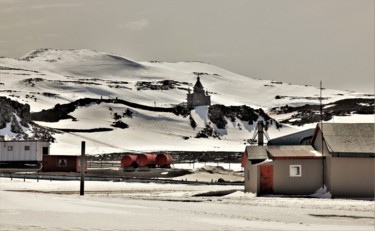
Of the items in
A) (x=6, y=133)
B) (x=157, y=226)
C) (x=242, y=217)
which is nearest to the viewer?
(x=157, y=226)

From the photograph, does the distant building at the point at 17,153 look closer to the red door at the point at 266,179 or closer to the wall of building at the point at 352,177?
the red door at the point at 266,179

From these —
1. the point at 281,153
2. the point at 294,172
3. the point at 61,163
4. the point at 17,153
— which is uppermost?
the point at 17,153

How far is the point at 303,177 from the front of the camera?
143 ft

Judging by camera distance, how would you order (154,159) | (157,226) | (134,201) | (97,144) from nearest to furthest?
1. (157,226)
2. (134,201)
3. (154,159)
4. (97,144)

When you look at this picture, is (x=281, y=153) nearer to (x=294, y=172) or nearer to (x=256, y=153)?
(x=294, y=172)

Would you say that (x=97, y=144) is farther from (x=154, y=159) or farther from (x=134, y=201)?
(x=134, y=201)

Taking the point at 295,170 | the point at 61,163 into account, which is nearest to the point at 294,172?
the point at 295,170

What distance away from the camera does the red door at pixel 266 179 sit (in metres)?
44.0

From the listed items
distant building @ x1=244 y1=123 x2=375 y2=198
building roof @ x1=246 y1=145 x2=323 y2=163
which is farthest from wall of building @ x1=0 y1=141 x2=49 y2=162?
distant building @ x1=244 y1=123 x2=375 y2=198

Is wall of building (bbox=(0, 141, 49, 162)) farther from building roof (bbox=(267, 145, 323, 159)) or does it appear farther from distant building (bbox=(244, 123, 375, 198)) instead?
building roof (bbox=(267, 145, 323, 159))

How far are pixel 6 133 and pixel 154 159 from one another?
5112cm

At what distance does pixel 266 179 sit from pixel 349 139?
5295mm

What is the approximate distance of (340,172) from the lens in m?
42.5

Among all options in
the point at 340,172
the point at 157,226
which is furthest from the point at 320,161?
the point at 157,226
